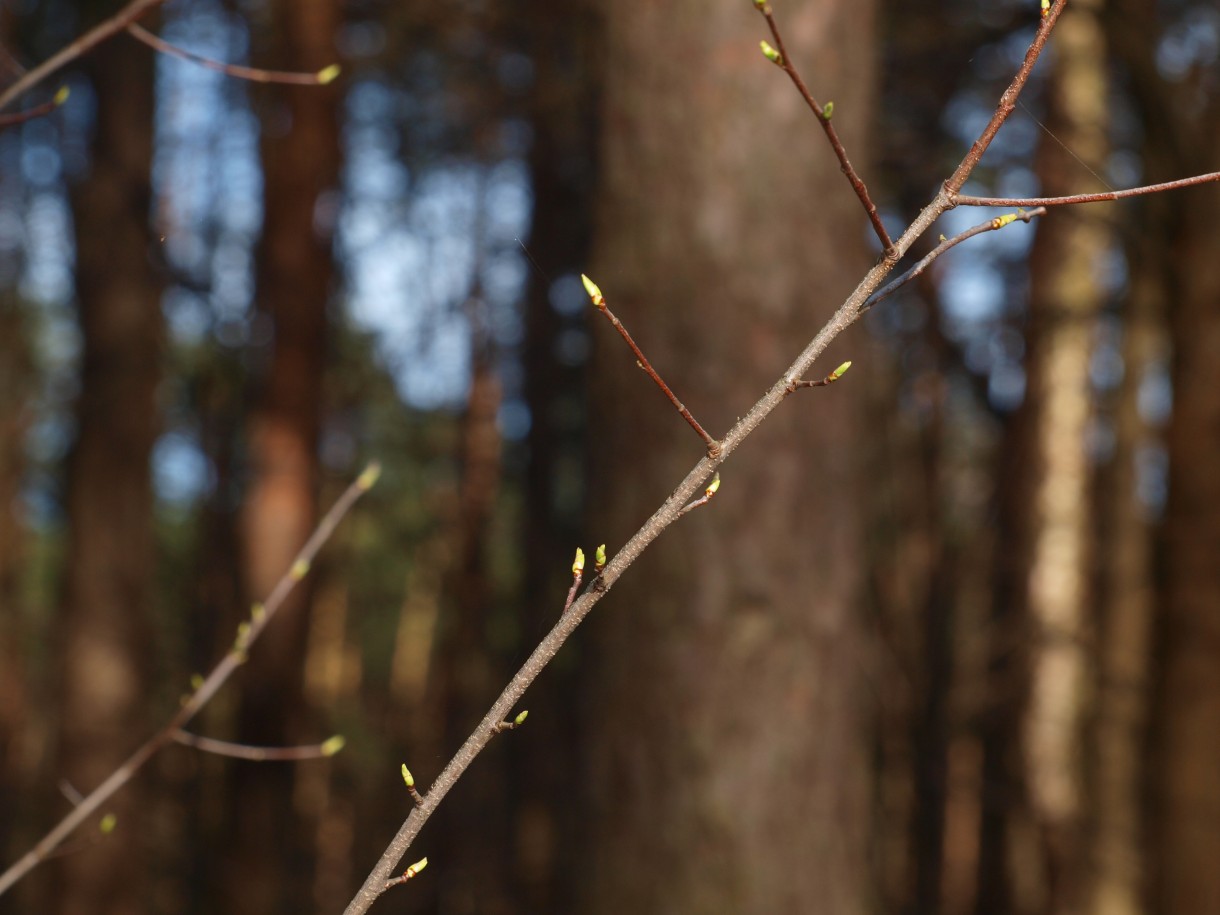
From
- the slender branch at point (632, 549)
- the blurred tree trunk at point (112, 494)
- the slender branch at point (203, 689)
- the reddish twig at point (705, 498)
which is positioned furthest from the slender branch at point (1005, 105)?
the blurred tree trunk at point (112, 494)

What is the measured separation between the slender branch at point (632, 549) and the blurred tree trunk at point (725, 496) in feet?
4.43

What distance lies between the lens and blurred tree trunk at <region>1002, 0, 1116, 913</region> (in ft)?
21.0

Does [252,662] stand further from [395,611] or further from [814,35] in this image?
[395,611]

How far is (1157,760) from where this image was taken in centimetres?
327

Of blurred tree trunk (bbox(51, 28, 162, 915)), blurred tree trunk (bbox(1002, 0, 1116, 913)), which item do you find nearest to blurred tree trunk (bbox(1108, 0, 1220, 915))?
blurred tree trunk (bbox(1002, 0, 1116, 913))

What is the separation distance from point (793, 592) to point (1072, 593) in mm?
5880

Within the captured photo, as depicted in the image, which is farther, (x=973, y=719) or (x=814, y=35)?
(x=973, y=719)

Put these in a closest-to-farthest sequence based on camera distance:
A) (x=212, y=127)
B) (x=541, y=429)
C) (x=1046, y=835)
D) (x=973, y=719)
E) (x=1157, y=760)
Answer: (x=1157, y=760)
(x=1046, y=835)
(x=973, y=719)
(x=541, y=429)
(x=212, y=127)

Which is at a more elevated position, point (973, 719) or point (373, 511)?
point (373, 511)

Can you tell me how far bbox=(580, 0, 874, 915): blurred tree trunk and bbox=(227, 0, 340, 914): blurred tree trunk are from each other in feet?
11.9

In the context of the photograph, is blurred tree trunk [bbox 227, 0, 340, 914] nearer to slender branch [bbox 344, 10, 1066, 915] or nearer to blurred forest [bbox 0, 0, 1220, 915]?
blurred forest [bbox 0, 0, 1220, 915]

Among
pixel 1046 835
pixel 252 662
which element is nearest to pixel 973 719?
pixel 1046 835

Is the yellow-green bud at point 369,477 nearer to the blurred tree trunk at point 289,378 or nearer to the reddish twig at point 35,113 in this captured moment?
the reddish twig at point 35,113

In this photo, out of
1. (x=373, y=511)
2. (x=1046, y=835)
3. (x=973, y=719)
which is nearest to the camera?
(x=1046, y=835)
